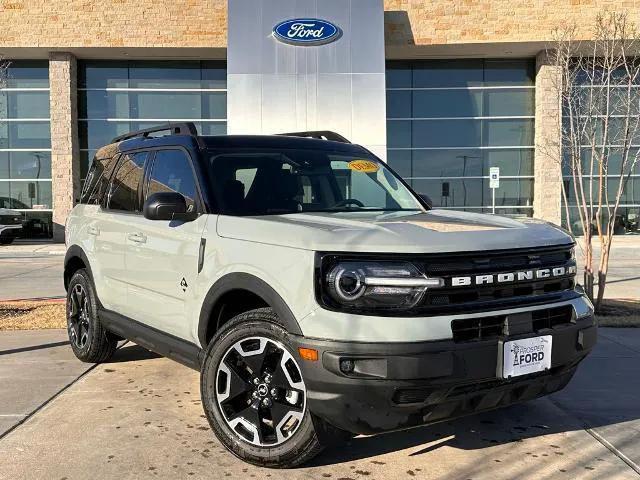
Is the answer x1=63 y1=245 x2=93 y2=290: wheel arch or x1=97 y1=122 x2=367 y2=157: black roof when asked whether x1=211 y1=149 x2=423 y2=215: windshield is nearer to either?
x1=97 y1=122 x2=367 y2=157: black roof

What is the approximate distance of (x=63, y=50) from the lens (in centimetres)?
2295

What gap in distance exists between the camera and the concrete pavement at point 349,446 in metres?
3.17

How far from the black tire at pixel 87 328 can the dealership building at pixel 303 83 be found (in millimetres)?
14989

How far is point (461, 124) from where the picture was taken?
2436cm

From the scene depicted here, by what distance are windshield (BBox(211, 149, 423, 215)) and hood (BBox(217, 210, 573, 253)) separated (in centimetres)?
28

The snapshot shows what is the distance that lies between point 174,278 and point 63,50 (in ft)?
74.5

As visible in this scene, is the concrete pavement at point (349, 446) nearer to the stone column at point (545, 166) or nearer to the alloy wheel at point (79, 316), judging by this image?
the alloy wheel at point (79, 316)

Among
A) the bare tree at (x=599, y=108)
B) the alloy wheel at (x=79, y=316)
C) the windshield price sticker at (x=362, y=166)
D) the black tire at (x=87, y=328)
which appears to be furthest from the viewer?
the bare tree at (x=599, y=108)

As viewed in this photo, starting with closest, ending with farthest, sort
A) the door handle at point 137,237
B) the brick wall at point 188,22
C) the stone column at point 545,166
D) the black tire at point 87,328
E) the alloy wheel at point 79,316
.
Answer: the door handle at point 137,237 < the black tire at point 87,328 < the alloy wheel at point 79,316 < the brick wall at point 188,22 < the stone column at point 545,166

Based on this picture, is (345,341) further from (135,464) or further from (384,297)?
(135,464)

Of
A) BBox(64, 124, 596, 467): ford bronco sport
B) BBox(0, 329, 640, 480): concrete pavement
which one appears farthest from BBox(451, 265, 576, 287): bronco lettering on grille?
BBox(0, 329, 640, 480): concrete pavement

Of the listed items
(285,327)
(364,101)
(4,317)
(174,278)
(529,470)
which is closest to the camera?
(285,327)

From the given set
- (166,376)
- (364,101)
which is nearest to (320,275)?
(166,376)

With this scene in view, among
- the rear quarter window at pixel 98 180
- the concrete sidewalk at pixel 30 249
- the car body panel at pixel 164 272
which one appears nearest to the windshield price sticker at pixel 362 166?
the car body panel at pixel 164 272
